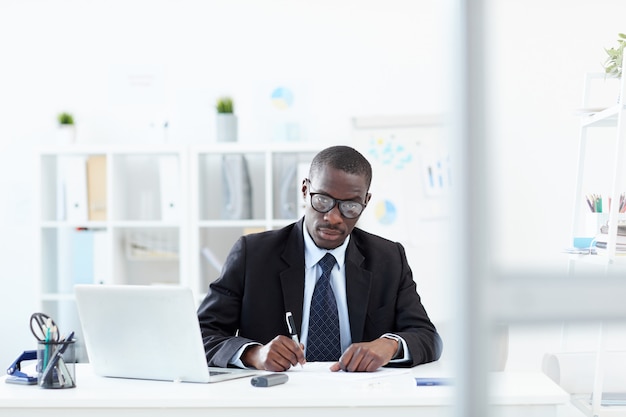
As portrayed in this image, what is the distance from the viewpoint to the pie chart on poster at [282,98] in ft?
15.5

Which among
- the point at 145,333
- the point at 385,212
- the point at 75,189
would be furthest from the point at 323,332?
the point at 75,189

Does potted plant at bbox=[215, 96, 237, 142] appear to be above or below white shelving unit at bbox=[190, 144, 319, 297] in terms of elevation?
above

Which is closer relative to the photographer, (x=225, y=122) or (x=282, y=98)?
(x=225, y=122)

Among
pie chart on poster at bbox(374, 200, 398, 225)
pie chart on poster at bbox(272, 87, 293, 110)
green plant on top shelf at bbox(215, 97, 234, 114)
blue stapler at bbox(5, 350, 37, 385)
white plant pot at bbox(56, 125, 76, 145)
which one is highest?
pie chart on poster at bbox(272, 87, 293, 110)

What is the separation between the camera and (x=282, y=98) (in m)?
4.74

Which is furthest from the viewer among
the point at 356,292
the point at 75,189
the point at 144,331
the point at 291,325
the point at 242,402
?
the point at 75,189

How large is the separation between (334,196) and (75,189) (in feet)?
8.17

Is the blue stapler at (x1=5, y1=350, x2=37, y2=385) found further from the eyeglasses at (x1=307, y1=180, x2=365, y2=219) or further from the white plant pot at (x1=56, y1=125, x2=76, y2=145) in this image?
the white plant pot at (x1=56, y1=125, x2=76, y2=145)

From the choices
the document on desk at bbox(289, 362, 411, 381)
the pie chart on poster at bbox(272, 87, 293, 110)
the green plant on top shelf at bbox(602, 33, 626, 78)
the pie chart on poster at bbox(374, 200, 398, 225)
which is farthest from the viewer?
the pie chart on poster at bbox(272, 87, 293, 110)

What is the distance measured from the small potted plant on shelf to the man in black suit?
234 cm

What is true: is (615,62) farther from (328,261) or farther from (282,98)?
(282,98)

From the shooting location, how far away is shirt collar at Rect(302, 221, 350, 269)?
251 centimetres

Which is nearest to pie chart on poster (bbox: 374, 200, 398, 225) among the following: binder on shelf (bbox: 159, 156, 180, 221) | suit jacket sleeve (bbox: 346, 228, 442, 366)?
binder on shelf (bbox: 159, 156, 180, 221)

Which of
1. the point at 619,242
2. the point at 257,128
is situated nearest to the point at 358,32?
the point at 257,128
